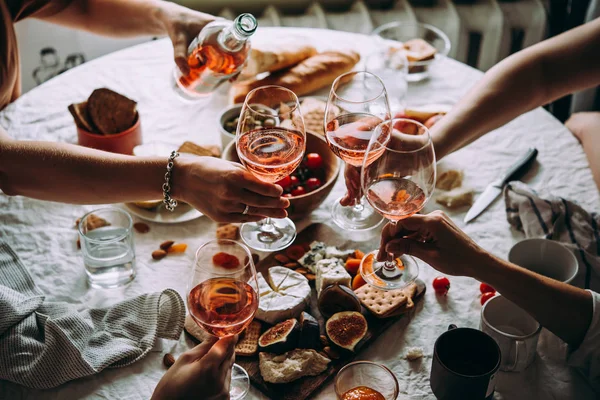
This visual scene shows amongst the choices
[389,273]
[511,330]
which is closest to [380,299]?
[389,273]

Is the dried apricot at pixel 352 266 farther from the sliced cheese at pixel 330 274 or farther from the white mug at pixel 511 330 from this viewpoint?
the white mug at pixel 511 330

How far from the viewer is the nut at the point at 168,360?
1256 millimetres

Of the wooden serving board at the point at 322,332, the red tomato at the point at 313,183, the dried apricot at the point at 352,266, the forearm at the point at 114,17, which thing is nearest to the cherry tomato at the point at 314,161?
the red tomato at the point at 313,183

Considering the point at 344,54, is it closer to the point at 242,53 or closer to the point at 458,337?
the point at 242,53

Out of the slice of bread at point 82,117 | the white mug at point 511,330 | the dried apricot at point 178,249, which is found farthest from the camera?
the slice of bread at point 82,117

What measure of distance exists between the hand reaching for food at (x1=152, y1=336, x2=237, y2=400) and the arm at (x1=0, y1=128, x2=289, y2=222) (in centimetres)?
34

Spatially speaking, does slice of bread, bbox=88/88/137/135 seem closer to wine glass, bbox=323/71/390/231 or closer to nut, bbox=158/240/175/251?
nut, bbox=158/240/175/251

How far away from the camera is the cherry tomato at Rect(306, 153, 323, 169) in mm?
1590

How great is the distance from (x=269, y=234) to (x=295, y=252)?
0.25 feet

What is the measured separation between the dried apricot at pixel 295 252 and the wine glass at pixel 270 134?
0.79 ft

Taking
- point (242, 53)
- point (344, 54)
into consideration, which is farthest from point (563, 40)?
point (242, 53)

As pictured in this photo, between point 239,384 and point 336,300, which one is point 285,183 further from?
point 239,384

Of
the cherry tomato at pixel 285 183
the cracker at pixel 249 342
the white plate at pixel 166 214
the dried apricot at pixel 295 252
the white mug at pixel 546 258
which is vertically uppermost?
the cherry tomato at pixel 285 183

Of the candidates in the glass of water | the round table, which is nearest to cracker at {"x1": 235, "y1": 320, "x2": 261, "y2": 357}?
the round table
